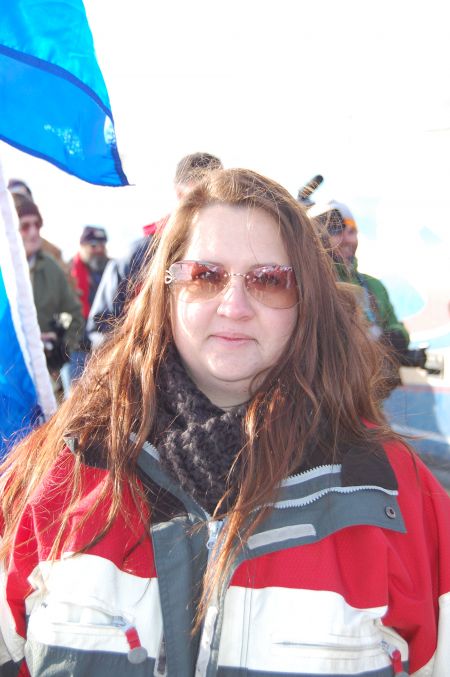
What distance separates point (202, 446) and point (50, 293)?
10.4 feet

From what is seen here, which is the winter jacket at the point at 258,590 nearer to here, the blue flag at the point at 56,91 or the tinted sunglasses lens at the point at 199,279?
the tinted sunglasses lens at the point at 199,279

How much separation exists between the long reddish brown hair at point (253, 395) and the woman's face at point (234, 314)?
0.12 feet

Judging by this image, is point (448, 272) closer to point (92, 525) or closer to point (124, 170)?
point (124, 170)

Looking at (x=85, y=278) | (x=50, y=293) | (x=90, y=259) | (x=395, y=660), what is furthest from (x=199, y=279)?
(x=90, y=259)

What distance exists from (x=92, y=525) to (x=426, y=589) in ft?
2.35

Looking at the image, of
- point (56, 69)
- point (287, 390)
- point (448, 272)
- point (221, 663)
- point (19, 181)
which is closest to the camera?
point (221, 663)

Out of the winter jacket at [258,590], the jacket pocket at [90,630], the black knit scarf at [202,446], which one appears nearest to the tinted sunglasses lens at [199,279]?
the black knit scarf at [202,446]

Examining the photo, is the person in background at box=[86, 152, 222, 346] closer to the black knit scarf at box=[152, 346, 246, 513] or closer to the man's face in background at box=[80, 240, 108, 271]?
the black knit scarf at box=[152, 346, 246, 513]

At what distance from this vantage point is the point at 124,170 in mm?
Result: 2135

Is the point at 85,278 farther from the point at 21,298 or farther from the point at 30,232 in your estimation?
the point at 21,298

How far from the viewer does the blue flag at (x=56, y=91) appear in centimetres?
195

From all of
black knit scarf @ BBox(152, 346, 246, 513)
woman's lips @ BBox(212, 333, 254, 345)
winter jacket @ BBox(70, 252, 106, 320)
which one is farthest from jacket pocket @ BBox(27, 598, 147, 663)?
winter jacket @ BBox(70, 252, 106, 320)

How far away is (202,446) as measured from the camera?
138cm

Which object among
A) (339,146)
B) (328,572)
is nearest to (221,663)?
(328,572)
